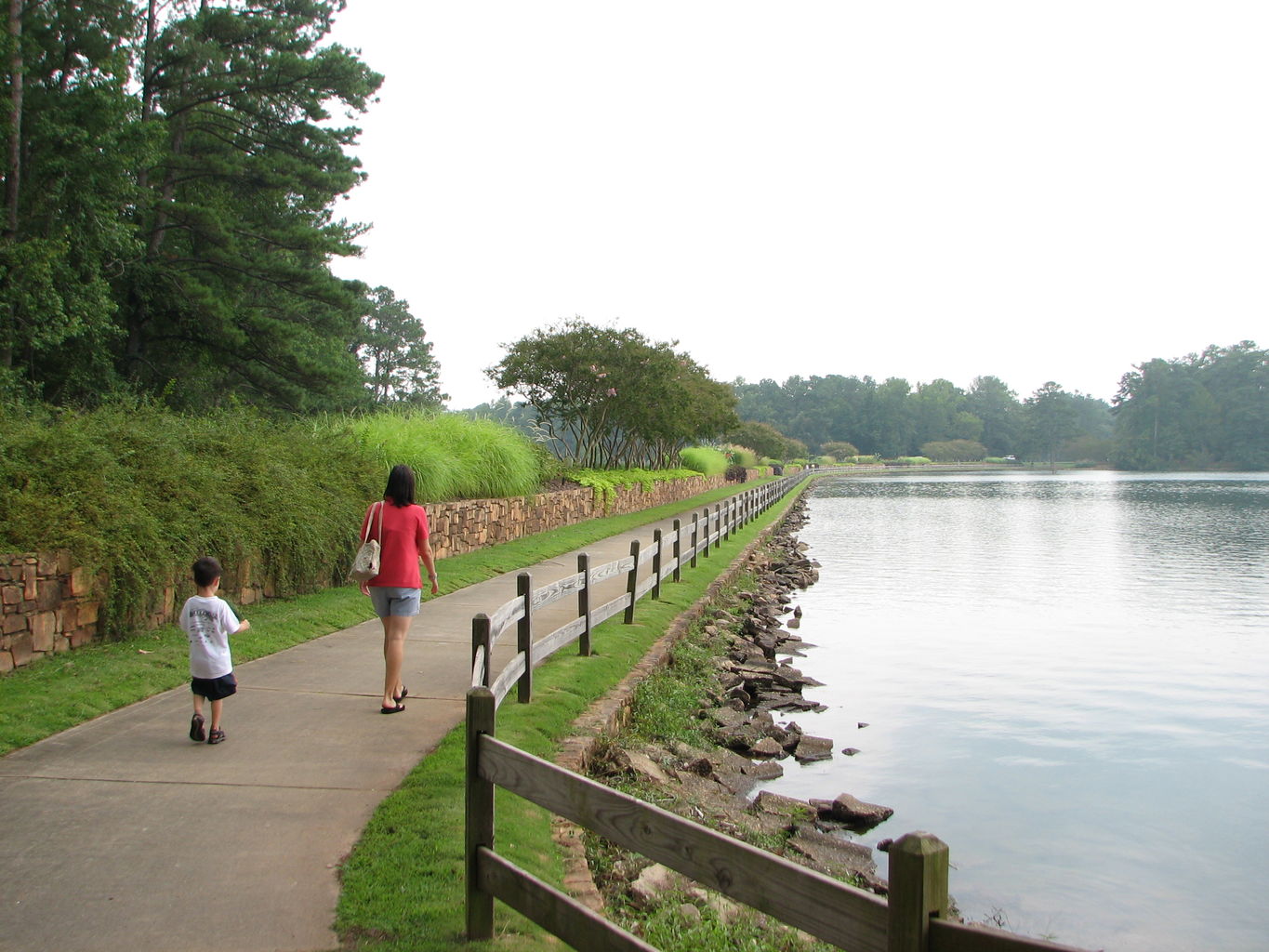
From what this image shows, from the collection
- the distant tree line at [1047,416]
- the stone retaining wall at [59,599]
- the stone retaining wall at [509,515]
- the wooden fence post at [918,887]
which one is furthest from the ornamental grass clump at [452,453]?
the distant tree line at [1047,416]

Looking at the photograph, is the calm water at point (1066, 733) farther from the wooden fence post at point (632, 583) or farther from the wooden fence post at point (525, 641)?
the wooden fence post at point (525, 641)

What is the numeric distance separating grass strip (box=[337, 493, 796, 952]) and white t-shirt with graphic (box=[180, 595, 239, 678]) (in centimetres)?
144

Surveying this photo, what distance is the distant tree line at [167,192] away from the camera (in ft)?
66.2

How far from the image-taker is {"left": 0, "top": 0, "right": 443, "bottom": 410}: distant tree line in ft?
66.2

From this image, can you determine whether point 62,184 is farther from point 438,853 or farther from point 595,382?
point 438,853

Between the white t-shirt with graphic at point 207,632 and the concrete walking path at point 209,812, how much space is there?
480 millimetres

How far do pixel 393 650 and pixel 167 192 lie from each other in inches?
998

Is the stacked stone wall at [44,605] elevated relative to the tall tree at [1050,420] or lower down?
lower down

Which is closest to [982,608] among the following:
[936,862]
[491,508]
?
[491,508]

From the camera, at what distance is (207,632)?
621 cm

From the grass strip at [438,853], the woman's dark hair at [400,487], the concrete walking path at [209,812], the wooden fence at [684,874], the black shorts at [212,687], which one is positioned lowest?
the grass strip at [438,853]

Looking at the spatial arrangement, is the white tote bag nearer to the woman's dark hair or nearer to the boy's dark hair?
the woman's dark hair

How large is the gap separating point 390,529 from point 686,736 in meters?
3.52

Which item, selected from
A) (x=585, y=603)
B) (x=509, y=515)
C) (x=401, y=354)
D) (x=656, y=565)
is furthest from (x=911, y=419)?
(x=585, y=603)
